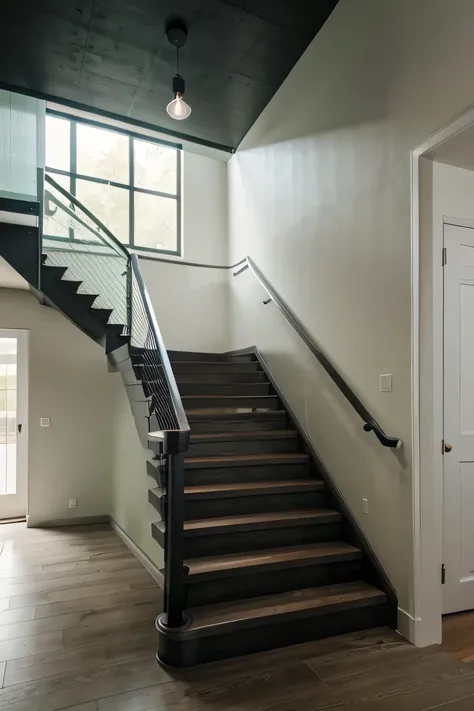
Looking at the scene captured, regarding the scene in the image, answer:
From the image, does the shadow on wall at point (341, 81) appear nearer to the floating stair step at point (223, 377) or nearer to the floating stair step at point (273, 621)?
the floating stair step at point (223, 377)

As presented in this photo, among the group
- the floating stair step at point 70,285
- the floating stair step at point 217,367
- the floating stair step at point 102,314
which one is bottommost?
the floating stair step at point 217,367

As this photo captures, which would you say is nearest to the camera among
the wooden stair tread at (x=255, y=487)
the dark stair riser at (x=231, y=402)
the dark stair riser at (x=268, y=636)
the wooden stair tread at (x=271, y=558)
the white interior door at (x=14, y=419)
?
the dark stair riser at (x=268, y=636)

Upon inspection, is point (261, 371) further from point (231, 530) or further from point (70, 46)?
point (70, 46)

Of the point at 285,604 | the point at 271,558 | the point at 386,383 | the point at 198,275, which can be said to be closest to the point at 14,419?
the point at 198,275

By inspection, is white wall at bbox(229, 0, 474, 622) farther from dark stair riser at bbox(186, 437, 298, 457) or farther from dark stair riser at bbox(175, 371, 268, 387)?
dark stair riser at bbox(175, 371, 268, 387)

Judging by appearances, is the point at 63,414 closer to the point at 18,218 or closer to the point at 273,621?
the point at 18,218

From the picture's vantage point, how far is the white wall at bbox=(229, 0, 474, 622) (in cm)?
262

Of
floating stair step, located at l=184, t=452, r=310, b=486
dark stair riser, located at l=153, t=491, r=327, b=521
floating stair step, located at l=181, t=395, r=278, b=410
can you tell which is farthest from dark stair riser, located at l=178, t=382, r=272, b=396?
dark stair riser, located at l=153, t=491, r=327, b=521

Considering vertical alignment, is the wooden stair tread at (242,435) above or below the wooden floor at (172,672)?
above

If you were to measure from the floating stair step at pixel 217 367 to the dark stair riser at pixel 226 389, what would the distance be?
0.78 feet

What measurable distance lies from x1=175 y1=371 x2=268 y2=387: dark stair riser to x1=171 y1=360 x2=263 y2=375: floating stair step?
0.06 m

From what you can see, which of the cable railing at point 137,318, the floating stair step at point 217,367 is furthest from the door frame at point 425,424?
the floating stair step at point 217,367

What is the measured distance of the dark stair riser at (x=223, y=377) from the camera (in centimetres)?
452

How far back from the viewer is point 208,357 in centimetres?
528
